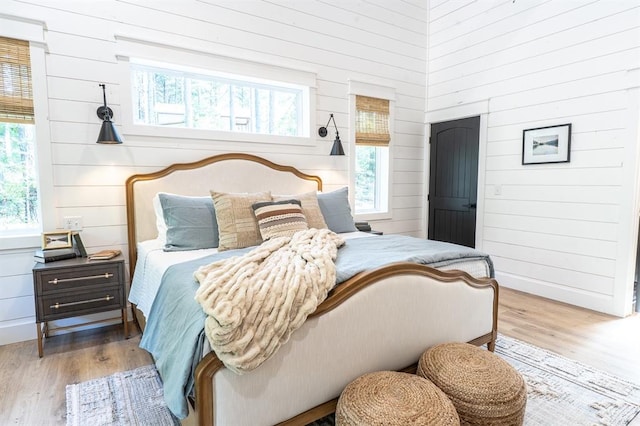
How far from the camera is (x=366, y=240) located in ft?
8.63

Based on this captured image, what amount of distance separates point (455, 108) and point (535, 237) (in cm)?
181

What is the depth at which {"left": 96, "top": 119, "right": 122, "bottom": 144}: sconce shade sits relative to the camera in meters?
2.65

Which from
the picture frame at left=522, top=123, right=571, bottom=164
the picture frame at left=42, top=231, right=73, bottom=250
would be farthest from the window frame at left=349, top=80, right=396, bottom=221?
the picture frame at left=42, top=231, right=73, bottom=250

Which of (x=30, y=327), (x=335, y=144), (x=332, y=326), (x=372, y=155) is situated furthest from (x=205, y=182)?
(x=372, y=155)

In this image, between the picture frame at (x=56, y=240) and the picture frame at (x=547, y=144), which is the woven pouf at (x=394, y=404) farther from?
the picture frame at (x=547, y=144)

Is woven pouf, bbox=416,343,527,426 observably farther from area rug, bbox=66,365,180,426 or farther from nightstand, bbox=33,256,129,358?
nightstand, bbox=33,256,129,358

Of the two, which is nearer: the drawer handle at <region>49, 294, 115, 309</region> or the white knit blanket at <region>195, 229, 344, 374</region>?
the white knit blanket at <region>195, 229, 344, 374</region>

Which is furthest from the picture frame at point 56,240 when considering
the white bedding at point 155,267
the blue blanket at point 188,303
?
the blue blanket at point 188,303

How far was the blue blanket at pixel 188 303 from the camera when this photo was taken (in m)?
1.35

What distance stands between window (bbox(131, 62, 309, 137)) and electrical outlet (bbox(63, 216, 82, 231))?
2.97 feet

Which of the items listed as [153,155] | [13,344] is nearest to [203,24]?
[153,155]

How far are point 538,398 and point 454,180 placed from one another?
298 cm

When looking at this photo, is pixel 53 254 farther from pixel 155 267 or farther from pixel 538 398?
pixel 538 398

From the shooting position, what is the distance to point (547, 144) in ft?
11.6
